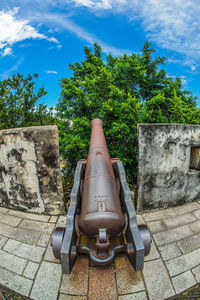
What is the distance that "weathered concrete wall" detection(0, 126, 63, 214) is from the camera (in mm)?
3006

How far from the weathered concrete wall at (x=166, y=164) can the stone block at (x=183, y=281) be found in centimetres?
129

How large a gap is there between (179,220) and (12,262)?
281cm

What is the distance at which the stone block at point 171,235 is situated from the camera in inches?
106

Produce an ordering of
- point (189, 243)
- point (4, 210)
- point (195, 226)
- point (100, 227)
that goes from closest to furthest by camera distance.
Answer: point (100, 227) < point (189, 243) < point (195, 226) < point (4, 210)

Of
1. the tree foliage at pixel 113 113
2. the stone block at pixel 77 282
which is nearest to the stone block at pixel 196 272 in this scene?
the stone block at pixel 77 282

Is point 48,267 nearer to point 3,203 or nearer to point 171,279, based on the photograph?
point 171,279

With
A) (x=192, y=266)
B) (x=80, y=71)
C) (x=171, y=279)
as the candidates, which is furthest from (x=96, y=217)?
(x=80, y=71)

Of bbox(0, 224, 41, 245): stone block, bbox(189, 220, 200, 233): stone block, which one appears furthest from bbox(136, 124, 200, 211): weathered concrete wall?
bbox(0, 224, 41, 245): stone block

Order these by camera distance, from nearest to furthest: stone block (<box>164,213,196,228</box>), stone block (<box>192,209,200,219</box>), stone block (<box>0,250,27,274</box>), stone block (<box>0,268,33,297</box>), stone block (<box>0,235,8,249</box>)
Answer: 1. stone block (<box>0,268,33,297</box>)
2. stone block (<box>0,250,27,274</box>)
3. stone block (<box>0,235,8,249</box>)
4. stone block (<box>164,213,196,228</box>)
5. stone block (<box>192,209,200,219</box>)

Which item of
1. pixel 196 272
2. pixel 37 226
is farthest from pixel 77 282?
pixel 196 272

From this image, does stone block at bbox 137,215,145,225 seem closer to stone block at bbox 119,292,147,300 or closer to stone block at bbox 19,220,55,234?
stone block at bbox 119,292,147,300

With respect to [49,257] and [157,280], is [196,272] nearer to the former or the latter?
[157,280]

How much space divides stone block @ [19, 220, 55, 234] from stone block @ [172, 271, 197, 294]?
1.95 m

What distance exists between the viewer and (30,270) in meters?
2.28
